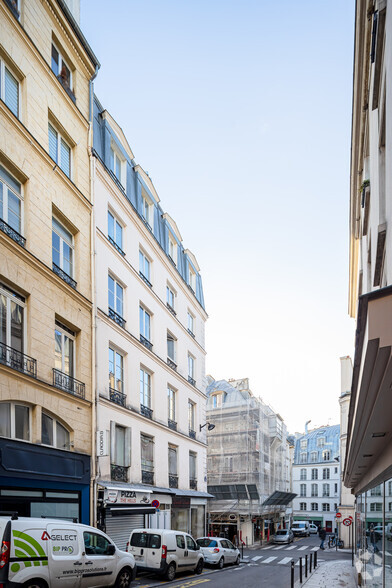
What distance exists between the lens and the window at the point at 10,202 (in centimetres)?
1432

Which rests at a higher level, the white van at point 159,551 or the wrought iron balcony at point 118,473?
the wrought iron balcony at point 118,473

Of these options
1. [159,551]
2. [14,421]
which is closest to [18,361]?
[14,421]

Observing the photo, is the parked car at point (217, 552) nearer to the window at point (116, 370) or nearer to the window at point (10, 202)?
the window at point (116, 370)

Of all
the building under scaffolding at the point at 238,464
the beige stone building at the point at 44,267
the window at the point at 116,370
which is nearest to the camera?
the beige stone building at the point at 44,267

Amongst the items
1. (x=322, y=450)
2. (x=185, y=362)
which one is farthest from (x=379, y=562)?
(x=322, y=450)

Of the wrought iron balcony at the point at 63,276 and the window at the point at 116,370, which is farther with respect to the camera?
the window at the point at 116,370

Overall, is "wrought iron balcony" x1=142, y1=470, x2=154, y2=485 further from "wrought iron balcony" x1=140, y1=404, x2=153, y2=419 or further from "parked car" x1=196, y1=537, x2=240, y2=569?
"parked car" x1=196, y1=537, x2=240, y2=569

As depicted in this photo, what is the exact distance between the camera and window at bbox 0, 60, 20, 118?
1471 cm

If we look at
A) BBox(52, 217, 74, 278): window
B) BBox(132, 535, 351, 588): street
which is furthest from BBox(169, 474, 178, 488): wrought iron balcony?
BBox(52, 217, 74, 278): window

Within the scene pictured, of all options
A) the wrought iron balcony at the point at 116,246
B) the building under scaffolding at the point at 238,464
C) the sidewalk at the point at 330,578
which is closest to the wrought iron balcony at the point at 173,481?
the sidewalk at the point at 330,578

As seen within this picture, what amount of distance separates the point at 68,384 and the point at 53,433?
166cm

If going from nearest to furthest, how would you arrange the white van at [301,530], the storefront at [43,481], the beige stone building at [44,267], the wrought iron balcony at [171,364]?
the storefront at [43,481]
the beige stone building at [44,267]
the wrought iron balcony at [171,364]
the white van at [301,530]

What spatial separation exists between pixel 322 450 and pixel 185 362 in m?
50.8

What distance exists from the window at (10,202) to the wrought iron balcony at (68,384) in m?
4.02
